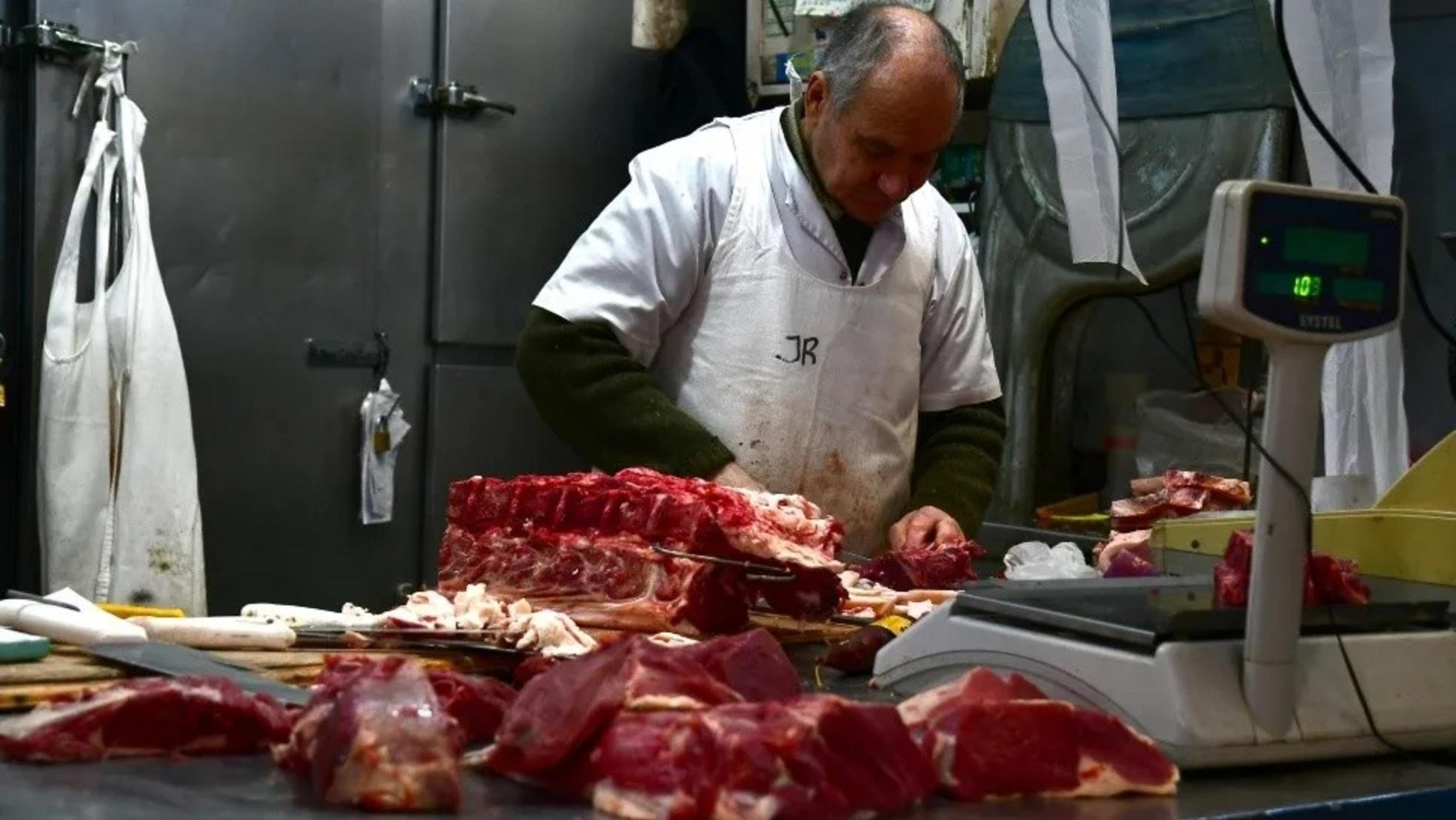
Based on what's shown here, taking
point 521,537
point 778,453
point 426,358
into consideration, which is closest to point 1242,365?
point 778,453

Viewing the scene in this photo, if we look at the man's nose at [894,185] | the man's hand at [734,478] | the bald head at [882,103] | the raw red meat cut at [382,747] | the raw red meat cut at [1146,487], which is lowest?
the raw red meat cut at [382,747]

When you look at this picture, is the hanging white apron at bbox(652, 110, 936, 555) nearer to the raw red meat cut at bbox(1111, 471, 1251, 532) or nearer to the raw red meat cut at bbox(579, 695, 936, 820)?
the raw red meat cut at bbox(1111, 471, 1251, 532)

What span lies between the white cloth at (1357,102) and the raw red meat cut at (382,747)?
1.89 meters

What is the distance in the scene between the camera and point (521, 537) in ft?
10.8

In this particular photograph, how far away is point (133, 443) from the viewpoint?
17.0 ft

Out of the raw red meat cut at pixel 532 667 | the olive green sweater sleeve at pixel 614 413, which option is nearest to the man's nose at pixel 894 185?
the olive green sweater sleeve at pixel 614 413

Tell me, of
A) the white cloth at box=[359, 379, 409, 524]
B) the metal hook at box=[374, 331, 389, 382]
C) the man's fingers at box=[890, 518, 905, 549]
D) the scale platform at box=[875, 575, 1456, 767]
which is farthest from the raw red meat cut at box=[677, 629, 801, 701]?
the metal hook at box=[374, 331, 389, 382]

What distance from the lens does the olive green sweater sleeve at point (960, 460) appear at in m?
4.42

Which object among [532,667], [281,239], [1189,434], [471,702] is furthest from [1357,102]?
[281,239]

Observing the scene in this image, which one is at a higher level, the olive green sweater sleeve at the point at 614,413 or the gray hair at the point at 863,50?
the gray hair at the point at 863,50

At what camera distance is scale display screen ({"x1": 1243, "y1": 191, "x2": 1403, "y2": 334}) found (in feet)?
6.24

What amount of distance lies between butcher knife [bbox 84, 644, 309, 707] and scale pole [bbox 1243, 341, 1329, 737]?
109 cm

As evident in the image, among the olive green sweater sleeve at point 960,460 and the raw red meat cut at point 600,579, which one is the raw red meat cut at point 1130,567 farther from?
the olive green sweater sleeve at point 960,460

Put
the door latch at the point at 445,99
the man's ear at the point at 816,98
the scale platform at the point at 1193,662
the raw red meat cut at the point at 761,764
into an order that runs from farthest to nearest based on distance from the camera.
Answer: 1. the door latch at the point at 445,99
2. the man's ear at the point at 816,98
3. the scale platform at the point at 1193,662
4. the raw red meat cut at the point at 761,764
